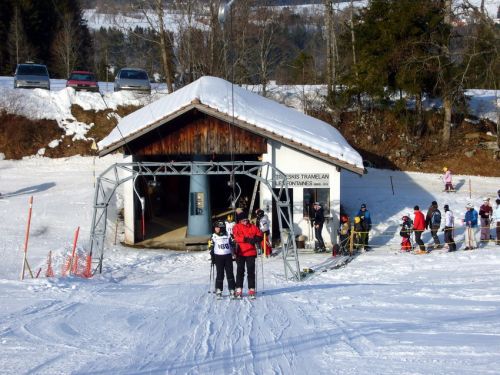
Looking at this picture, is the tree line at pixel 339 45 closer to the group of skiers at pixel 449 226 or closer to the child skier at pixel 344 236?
the group of skiers at pixel 449 226

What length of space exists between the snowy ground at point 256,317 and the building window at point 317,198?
2.39m

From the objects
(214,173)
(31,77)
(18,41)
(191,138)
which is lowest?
(214,173)

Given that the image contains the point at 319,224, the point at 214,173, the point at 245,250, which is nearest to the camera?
the point at 245,250

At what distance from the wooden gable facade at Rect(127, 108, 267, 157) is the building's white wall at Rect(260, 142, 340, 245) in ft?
2.78

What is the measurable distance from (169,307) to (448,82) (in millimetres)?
26461

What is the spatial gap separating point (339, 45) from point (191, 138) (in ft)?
82.8

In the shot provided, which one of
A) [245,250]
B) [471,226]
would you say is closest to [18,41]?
[471,226]

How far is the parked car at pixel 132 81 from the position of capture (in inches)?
1556

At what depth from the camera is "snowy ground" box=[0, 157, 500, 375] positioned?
322 inches

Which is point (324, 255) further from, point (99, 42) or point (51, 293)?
point (99, 42)

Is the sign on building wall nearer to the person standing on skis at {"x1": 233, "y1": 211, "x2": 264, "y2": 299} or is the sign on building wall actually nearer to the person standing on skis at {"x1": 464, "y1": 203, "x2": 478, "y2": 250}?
the person standing on skis at {"x1": 464, "y1": 203, "x2": 478, "y2": 250}

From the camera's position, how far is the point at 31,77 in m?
38.4

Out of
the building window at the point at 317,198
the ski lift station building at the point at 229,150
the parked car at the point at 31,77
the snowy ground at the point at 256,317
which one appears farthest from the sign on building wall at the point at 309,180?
A: the parked car at the point at 31,77

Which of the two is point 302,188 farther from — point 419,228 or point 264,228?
point 419,228
